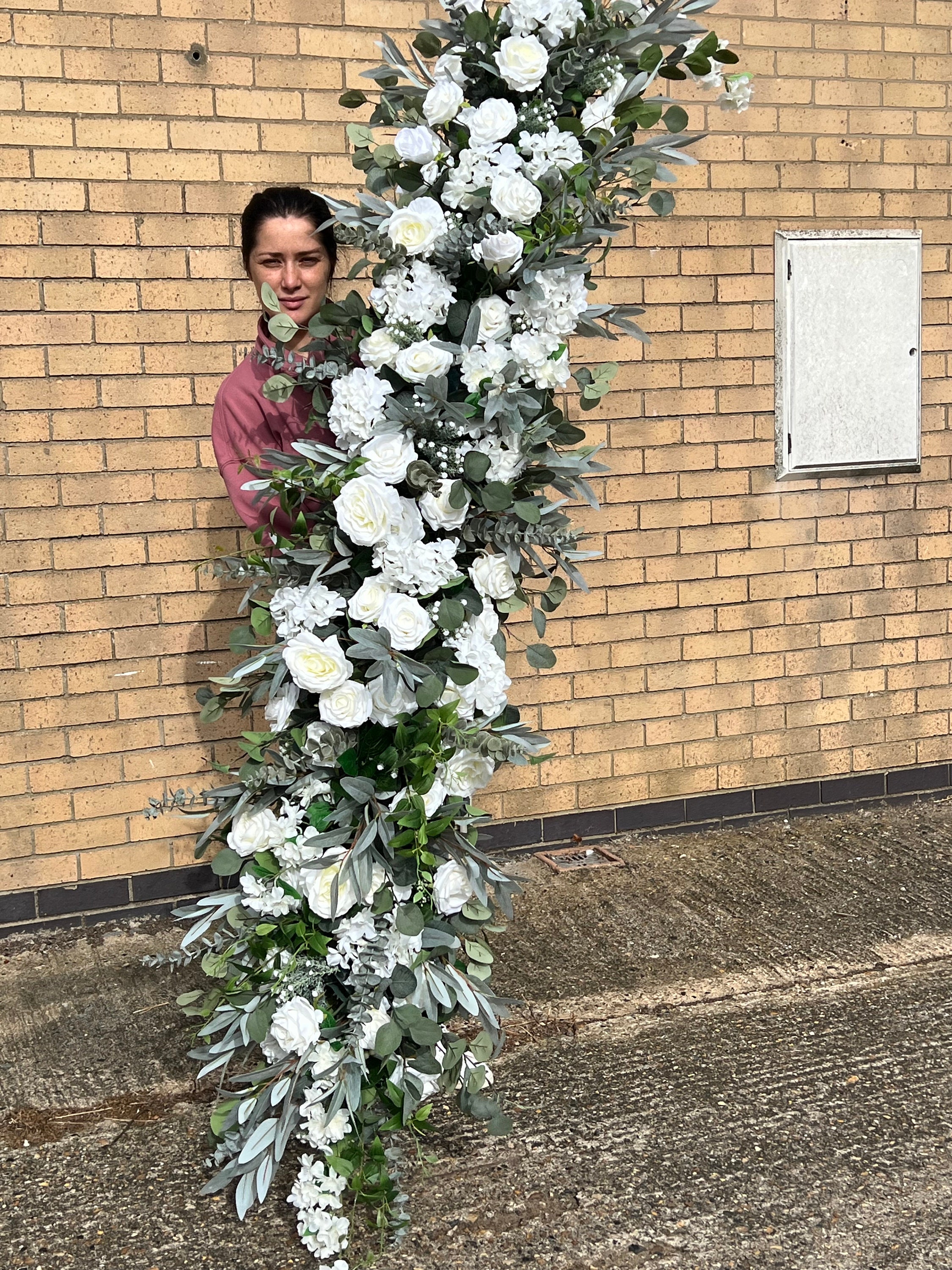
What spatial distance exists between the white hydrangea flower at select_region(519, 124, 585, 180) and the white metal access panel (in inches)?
114

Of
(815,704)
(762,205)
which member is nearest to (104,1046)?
(815,704)

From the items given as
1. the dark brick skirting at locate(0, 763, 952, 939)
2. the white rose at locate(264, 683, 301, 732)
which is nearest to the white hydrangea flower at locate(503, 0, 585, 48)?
the white rose at locate(264, 683, 301, 732)

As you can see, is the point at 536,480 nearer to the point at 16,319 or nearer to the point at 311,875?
the point at 311,875

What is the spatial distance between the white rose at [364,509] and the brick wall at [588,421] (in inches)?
78.7

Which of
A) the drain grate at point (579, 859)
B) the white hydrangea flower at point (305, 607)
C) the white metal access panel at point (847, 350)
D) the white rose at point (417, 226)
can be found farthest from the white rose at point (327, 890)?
the white metal access panel at point (847, 350)

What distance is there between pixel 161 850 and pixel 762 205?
3.29m

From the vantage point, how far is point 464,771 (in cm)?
283

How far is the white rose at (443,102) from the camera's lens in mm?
2521

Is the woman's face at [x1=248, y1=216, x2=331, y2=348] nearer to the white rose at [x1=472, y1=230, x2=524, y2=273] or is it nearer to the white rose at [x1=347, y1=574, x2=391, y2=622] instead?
the white rose at [x1=472, y1=230, x2=524, y2=273]

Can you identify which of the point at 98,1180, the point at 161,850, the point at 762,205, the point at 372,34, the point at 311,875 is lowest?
the point at 98,1180

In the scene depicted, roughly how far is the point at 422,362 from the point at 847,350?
3269 millimetres

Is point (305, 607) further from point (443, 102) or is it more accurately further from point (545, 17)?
point (545, 17)

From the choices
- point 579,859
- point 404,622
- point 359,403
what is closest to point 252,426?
Result: point 359,403

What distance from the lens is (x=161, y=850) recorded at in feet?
15.0
